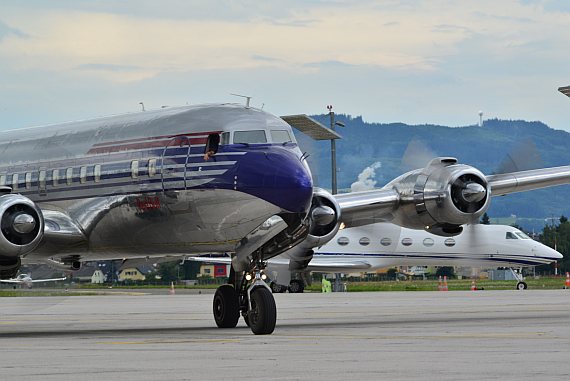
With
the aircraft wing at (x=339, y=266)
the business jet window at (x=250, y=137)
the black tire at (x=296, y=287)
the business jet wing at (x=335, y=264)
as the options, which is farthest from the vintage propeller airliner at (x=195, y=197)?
the aircraft wing at (x=339, y=266)

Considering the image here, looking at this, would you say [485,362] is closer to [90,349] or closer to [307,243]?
[90,349]

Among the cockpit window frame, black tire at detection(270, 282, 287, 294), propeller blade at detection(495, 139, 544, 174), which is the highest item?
the cockpit window frame

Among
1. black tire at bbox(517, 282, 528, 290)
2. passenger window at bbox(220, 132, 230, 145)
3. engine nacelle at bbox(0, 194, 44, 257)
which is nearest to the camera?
passenger window at bbox(220, 132, 230, 145)

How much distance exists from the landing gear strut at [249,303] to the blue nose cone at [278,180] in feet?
5.52

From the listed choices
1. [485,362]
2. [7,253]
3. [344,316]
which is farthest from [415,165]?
[485,362]

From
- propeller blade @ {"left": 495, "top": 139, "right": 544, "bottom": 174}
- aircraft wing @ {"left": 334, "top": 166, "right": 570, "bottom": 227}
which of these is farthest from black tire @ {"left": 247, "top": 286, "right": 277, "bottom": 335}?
propeller blade @ {"left": 495, "top": 139, "right": 544, "bottom": 174}

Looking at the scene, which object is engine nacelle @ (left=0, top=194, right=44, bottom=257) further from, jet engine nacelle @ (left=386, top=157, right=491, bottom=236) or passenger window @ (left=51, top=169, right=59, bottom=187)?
jet engine nacelle @ (left=386, top=157, right=491, bottom=236)

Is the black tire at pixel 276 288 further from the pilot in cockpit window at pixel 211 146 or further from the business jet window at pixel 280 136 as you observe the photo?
the pilot in cockpit window at pixel 211 146

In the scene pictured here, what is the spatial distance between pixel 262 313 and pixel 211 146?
335 centimetres

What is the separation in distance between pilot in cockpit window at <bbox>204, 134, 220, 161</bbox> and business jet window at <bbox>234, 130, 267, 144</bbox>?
1.23 feet

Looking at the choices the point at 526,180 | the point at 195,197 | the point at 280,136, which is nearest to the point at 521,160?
the point at 526,180

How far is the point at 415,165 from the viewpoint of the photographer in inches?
1121

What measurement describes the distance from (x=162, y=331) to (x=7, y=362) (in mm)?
8973

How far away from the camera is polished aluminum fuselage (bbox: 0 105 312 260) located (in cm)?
2061
